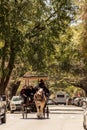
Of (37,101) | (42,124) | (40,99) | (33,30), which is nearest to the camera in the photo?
(42,124)

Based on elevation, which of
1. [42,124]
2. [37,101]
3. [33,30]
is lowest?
[42,124]

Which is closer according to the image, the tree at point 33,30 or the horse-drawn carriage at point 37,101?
the horse-drawn carriage at point 37,101

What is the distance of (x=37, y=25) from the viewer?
48938mm

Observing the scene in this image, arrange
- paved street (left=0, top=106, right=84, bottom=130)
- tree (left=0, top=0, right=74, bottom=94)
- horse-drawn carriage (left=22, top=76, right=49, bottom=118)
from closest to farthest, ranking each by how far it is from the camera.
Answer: paved street (left=0, top=106, right=84, bottom=130) < horse-drawn carriage (left=22, top=76, right=49, bottom=118) < tree (left=0, top=0, right=74, bottom=94)

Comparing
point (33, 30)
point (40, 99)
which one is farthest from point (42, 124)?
point (33, 30)

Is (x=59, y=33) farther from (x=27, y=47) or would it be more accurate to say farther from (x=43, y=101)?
(x=43, y=101)

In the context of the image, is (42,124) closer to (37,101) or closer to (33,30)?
(37,101)

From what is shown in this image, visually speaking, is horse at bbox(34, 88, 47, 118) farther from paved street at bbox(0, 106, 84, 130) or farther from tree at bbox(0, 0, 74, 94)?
tree at bbox(0, 0, 74, 94)

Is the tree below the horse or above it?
above

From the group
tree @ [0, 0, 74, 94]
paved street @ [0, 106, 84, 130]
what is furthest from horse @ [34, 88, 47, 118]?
tree @ [0, 0, 74, 94]

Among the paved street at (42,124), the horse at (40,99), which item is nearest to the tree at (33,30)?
the paved street at (42,124)

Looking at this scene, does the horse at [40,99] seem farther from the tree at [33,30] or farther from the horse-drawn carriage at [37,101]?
the tree at [33,30]

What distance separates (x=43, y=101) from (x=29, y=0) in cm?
1833

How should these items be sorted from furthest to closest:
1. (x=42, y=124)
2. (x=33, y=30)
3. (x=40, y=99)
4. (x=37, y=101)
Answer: (x=33, y=30) → (x=37, y=101) → (x=40, y=99) → (x=42, y=124)
